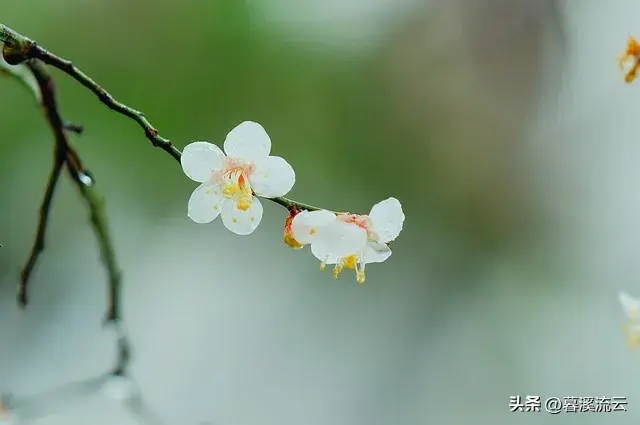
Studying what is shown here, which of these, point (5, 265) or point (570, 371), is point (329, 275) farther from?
point (5, 265)

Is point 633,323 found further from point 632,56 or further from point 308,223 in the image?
point 308,223

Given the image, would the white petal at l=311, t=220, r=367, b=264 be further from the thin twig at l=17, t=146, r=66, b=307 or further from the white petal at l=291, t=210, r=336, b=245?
the thin twig at l=17, t=146, r=66, b=307

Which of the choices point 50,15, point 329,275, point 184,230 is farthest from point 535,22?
point 50,15

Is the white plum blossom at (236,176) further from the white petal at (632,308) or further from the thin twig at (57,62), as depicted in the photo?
the white petal at (632,308)

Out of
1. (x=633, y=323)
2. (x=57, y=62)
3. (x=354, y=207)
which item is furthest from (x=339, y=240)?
(x=354, y=207)

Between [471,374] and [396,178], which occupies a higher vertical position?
[396,178]

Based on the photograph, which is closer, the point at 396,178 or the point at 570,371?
the point at 570,371

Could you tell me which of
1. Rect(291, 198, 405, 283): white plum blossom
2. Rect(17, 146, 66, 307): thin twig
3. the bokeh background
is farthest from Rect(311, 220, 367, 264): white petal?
the bokeh background
